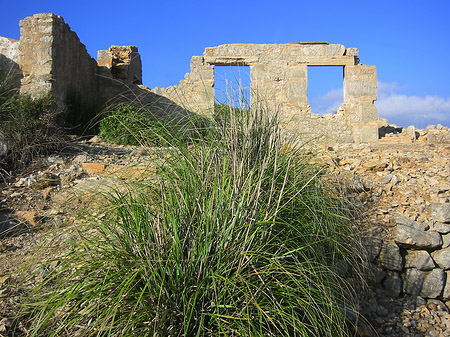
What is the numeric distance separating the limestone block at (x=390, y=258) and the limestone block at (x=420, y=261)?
14 cm

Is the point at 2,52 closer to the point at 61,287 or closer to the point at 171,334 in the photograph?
the point at 61,287

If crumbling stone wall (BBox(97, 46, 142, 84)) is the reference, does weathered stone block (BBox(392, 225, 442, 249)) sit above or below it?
below

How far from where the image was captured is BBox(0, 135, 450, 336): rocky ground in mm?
3092

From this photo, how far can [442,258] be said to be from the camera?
14.1 feet

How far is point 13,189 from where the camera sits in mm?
5133

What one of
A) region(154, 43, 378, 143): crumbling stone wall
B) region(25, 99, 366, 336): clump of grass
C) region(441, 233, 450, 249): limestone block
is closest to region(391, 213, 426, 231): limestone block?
region(441, 233, 450, 249): limestone block

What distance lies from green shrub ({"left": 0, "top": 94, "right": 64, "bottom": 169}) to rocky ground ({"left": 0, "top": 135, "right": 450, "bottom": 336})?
0.97ft

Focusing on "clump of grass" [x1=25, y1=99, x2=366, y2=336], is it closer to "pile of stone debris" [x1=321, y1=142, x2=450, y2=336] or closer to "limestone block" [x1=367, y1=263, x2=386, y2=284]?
"pile of stone debris" [x1=321, y1=142, x2=450, y2=336]

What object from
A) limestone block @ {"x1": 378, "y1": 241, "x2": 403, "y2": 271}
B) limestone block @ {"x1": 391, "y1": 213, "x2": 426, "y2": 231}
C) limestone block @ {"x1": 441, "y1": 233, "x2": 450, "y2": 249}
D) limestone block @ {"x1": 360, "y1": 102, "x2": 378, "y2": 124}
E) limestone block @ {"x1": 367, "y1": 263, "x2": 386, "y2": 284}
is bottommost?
limestone block @ {"x1": 367, "y1": 263, "x2": 386, "y2": 284}

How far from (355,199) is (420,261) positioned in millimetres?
874

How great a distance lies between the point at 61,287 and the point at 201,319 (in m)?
0.86

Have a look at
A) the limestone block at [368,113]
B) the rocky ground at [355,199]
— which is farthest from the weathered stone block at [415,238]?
the limestone block at [368,113]

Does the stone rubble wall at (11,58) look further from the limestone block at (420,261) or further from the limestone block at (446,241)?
the limestone block at (446,241)

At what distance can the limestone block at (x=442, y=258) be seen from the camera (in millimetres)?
4262
